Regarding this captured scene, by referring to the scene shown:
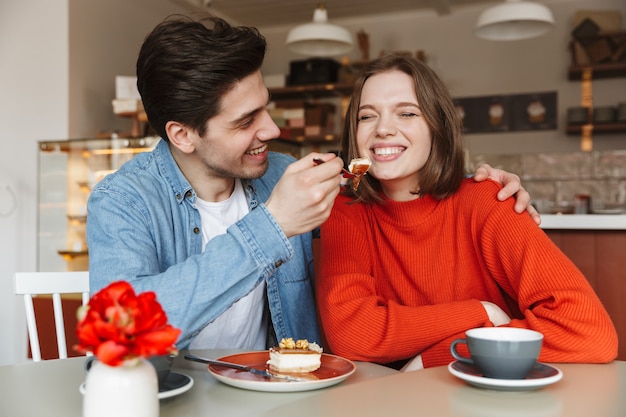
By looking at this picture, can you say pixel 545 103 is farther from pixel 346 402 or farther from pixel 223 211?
pixel 346 402

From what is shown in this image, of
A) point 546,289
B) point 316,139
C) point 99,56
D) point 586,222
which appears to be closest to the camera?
point 546,289

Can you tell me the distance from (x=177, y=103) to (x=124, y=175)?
0.72 feet

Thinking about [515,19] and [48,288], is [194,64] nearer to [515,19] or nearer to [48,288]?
[48,288]

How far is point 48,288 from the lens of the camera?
173cm

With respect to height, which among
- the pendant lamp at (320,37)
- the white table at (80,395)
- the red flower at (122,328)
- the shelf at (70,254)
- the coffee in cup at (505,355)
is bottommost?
the shelf at (70,254)

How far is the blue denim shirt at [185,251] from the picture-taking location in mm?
1206

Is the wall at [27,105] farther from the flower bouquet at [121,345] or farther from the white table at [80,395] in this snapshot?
the flower bouquet at [121,345]

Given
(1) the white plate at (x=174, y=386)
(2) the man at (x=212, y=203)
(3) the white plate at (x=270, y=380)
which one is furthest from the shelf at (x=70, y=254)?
(1) the white plate at (x=174, y=386)

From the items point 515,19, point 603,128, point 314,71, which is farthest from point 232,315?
point 314,71

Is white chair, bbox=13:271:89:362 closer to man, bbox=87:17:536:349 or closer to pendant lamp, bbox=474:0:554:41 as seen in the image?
man, bbox=87:17:536:349

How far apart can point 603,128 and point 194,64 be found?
5360 millimetres

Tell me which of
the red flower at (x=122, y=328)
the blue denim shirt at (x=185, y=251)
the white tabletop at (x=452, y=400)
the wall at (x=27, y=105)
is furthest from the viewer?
the wall at (x=27, y=105)

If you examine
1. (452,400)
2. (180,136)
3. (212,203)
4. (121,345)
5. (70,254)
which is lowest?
(70,254)

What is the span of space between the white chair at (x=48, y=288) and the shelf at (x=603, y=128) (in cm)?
541
